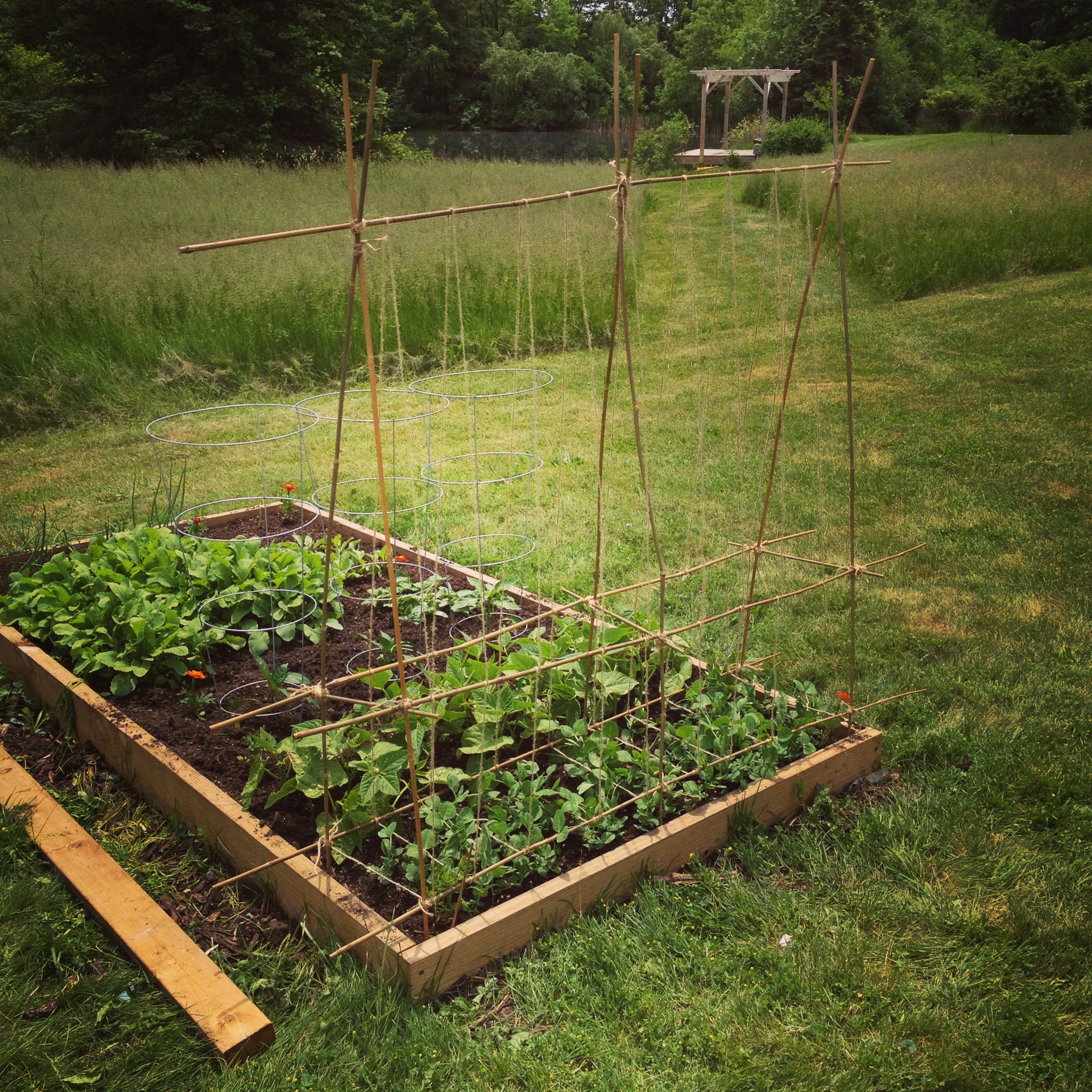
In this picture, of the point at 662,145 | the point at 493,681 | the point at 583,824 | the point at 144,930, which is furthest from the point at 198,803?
the point at 662,145

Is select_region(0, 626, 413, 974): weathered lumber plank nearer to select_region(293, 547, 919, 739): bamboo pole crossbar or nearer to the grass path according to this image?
the grass path

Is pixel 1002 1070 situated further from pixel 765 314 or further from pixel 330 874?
pixel 765 314

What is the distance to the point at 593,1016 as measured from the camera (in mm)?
1772

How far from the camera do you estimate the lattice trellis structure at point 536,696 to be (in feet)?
5.88

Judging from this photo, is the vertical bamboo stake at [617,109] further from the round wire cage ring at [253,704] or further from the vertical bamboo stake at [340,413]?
the round wire cage ring at [253,704]

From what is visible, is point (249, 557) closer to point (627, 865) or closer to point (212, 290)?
point (627, 865)

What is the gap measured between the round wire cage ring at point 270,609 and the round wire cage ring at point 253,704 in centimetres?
21

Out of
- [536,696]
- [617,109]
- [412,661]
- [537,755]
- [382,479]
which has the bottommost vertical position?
[537,755]

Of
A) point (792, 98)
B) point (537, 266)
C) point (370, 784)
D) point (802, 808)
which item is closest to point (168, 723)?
point (370, 784)

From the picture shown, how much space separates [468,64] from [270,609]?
3123 centimetres

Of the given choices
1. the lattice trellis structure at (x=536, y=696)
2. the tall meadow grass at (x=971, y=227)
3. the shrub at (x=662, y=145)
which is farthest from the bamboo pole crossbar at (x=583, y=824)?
the shrub at (x=662, y=145)

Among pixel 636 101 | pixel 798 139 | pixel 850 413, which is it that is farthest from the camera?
pixel 798 139

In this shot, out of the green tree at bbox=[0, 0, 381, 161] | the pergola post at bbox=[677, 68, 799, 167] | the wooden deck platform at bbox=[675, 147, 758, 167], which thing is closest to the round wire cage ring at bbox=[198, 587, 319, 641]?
the pergola post at bbox=[677, 68, 799, 167]

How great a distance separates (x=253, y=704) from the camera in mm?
2621
